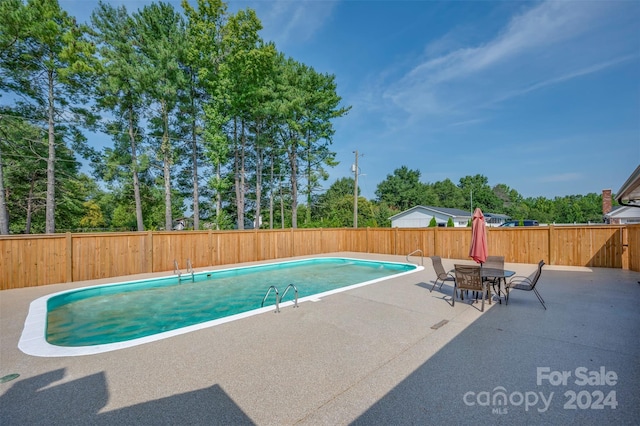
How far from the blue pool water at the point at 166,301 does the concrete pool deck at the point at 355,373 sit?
110cm

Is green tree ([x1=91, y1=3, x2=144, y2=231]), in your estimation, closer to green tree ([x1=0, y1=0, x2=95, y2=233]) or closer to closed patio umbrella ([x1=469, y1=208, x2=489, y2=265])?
green tree ([x1=0, y1=0, x2=95, y2=233])

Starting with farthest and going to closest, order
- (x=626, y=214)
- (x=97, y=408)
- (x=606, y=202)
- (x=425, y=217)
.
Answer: (x=425, y=217)
(x=606, y=202)
(x=626, y=214)
(x=97, y=408)

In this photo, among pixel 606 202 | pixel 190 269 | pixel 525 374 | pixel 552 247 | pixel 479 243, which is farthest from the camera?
pixel 606 202

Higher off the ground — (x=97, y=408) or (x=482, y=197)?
(x=482, y=197)

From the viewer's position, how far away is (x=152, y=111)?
16.4 m

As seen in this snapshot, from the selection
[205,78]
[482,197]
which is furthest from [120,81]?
[482,197]

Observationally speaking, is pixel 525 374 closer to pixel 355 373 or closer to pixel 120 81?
pixel 355 373

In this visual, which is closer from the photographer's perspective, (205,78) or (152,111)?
(152,111)

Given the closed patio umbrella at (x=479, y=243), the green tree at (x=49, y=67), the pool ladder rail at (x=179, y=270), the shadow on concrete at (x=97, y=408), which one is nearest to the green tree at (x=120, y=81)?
the green tree at (x=49, y=67)

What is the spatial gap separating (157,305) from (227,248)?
4.56 metres

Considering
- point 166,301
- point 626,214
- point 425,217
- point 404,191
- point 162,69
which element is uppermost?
point 162,69

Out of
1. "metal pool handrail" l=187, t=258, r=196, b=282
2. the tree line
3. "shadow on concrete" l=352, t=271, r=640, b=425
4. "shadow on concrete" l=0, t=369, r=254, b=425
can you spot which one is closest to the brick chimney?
the tree line

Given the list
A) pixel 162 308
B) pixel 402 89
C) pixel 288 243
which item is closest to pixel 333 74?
pixel 402 89

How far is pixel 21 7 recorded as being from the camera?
11297mm
